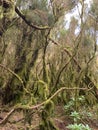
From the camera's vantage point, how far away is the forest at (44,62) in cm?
772

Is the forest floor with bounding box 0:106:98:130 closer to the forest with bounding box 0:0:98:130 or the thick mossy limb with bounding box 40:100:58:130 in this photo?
the forest with bounding box 0:0:98:130

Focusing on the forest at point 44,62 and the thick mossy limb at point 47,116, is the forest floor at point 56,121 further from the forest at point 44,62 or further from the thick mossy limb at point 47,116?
the thick mossy limb at point 47,116

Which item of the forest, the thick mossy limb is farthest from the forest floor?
the thick mossy limb

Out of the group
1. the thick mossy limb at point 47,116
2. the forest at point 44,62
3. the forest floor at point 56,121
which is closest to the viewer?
the thick mossy limb at point 47,116

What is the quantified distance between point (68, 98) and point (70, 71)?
4.46ft

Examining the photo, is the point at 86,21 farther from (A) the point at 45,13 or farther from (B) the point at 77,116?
(B) the point at 77,116

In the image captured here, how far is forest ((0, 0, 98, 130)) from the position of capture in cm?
772

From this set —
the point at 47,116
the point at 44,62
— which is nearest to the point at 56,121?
the point at 47,116

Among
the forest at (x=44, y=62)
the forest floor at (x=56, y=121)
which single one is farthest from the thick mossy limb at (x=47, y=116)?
the forest floor at (x=56, y=121)

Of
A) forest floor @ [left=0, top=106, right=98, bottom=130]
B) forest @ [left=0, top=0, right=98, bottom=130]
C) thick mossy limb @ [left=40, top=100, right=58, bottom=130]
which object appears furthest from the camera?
forest floor @ [left=0, top=106, right=98, bottom=130]

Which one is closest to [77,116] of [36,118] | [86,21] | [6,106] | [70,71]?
[36,118]

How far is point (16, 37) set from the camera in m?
9.86

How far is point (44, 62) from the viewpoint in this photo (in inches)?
330

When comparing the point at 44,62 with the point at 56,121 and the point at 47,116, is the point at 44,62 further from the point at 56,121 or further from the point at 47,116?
the point at 56,121
